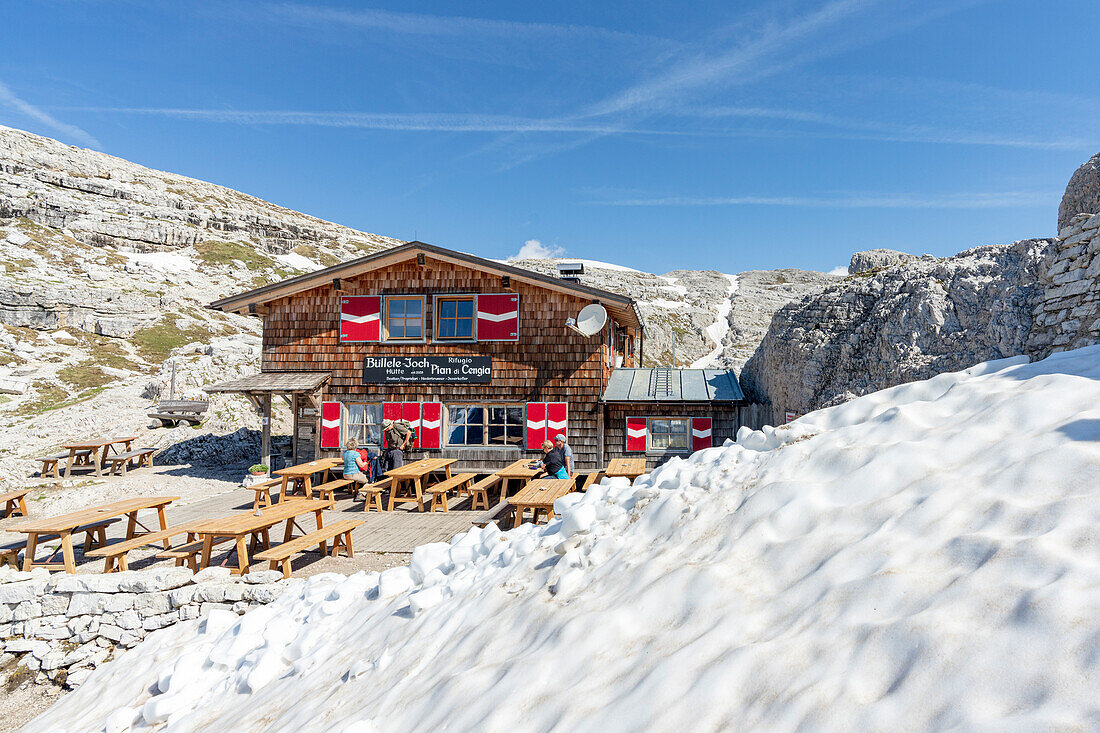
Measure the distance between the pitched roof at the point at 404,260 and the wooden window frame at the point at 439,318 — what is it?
0.90 meters

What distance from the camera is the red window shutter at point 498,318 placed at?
15.6 meters

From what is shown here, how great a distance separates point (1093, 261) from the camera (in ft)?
19.0

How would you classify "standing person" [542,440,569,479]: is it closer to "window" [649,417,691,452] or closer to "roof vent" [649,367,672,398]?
"window" [649,417,691,452]

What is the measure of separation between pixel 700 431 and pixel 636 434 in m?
1.85

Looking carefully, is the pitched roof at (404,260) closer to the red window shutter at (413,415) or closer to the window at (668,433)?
the window at (668,433)

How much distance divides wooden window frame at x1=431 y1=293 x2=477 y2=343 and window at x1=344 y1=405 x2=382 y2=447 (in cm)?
271

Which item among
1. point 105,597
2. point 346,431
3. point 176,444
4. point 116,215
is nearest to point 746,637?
point 105,597

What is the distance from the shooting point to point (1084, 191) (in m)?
8.07

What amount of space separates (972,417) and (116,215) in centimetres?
9356

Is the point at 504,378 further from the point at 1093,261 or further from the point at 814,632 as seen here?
the point at 814,632

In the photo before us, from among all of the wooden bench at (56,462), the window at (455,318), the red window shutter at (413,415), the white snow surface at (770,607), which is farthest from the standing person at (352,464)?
the wooden bench at (56,462)

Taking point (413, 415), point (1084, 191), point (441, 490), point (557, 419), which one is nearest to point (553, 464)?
point (441, 490)

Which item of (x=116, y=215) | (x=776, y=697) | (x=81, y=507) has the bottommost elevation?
(x=81, y=507)

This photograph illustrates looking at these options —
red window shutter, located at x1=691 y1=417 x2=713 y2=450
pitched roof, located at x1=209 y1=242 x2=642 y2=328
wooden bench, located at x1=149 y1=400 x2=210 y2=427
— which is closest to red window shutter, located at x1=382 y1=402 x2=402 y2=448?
pitched roof, located at x1=209 y1=242 x2=642 y2=328
